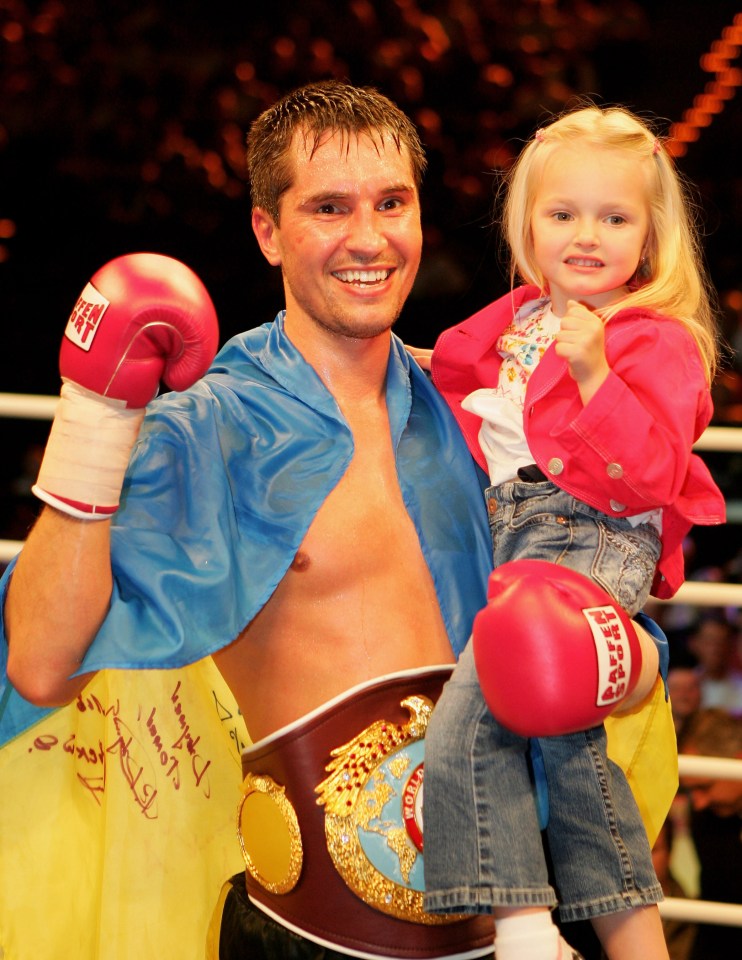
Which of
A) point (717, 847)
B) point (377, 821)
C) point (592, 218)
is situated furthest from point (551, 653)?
point (717, 847)

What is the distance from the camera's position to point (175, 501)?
1.58 meters

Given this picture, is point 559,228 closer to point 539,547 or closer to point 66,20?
point 539,547

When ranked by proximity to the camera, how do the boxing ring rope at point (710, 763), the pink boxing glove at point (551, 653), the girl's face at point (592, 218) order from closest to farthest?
the pink boxing glove at point (551, 653)
the girl's face at point (592, 218)
the boxing ring rope at point (710, 763)

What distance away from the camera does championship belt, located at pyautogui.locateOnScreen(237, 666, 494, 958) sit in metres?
1.56

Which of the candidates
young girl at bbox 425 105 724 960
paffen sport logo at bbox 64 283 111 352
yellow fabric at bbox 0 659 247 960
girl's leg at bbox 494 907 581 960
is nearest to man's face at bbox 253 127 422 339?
young girl at bbox 425 105 724 960

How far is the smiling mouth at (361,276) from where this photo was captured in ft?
5.77

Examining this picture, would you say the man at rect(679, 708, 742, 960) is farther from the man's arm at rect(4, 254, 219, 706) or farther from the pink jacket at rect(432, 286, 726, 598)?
the man's arm at rect(4, 254, 219, 706)

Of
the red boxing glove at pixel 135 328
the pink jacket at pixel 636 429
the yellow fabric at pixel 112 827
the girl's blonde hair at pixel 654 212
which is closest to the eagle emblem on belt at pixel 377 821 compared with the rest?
the yellow fabric at pixel 112 827

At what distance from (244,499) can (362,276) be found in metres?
0.35

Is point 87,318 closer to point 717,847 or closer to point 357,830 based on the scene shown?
point 357,830

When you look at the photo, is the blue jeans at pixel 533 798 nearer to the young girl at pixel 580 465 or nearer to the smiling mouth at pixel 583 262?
the young girl at pixel 580 465

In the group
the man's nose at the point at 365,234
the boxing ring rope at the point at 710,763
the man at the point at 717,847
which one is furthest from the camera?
the man at the point at 717,847

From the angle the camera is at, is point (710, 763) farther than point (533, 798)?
Yes

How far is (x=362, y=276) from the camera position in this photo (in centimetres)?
176
